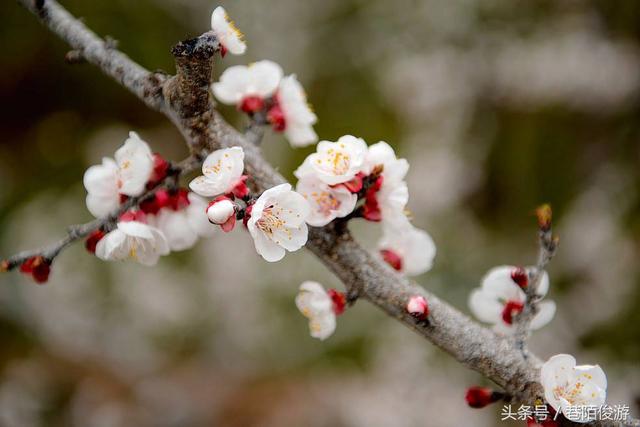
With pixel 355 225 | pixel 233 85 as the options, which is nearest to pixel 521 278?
pixel 233 85

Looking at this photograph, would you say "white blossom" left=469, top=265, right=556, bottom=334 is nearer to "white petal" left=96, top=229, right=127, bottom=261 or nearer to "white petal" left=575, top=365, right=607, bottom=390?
"white petal" left=575, top=365, right=607, bottom=390

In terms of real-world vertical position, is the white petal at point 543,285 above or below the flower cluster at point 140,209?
above

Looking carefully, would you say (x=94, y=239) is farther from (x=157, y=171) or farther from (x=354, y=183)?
(x=354, y=183)

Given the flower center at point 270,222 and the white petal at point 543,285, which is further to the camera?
the white petal at point 543,285

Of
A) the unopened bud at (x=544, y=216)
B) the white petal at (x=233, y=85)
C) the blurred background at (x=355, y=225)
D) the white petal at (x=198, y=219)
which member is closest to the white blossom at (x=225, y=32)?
the white petal at (x=233, y=85)

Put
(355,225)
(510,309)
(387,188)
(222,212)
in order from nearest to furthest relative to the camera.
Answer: (222,212)
(387,188)
(510,309)
(355,225)

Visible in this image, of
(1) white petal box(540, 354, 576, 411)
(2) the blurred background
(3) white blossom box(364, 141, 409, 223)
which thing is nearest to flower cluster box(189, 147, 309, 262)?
(3) white blossom box(364, 141, 409, 223)

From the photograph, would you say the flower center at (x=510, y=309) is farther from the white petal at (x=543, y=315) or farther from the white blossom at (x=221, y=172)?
the white blossom at (x=221, y=172)
